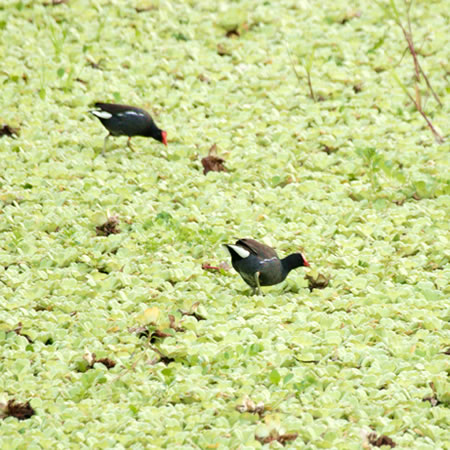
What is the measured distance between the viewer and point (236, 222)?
6.39m

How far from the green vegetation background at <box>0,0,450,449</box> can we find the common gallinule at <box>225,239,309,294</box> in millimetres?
128

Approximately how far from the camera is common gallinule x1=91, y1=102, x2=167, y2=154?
23.2ft

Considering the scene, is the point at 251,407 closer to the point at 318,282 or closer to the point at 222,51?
the point at 318,282

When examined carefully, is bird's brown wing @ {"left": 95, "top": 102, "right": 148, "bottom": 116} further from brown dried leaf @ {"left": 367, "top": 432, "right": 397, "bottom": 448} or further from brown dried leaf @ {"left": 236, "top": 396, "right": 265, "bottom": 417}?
brown dried leaf @ {"left": 367, "top": 432, "right": 397, "bottom": 448}

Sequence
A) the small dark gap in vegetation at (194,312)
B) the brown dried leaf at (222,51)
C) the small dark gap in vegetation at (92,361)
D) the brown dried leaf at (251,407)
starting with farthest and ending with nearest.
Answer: the brown dried leaf at (222,51)
the small dark gap in vegetation at (194,312)
the small dark gap in vegetation at (92,361)
the brown dried leaf at (251,407)

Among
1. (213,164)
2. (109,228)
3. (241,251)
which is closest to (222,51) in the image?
(213,164)

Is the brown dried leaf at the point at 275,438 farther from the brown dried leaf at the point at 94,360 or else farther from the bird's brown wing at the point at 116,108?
the bird's brown wing at the point at 116,108

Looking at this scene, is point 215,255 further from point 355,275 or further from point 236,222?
point 355,275

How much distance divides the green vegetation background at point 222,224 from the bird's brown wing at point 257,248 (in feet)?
0.85

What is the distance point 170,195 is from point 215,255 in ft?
2.81

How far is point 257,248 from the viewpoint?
219 inches

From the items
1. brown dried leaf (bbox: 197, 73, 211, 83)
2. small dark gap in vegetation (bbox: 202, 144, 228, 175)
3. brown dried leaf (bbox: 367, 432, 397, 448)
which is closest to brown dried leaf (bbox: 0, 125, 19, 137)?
small dark gap in vegetation (bbox: 202, 144, 228, 175)

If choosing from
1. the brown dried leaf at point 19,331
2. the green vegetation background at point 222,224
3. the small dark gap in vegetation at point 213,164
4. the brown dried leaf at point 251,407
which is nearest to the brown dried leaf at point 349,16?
the green vegetation background at point 222,224

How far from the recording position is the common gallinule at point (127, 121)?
7082 millimetres
